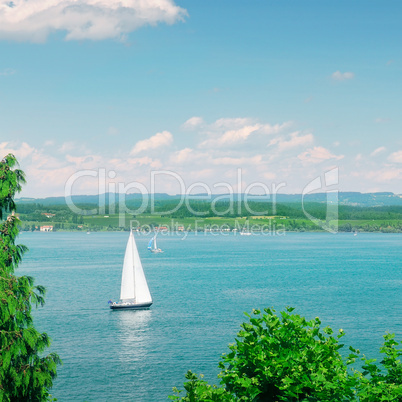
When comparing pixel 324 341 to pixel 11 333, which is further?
pixel 11 333

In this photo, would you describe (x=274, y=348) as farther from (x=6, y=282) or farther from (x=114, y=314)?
(x=114, y=314)

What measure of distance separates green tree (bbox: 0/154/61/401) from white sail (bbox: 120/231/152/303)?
49.9 metres

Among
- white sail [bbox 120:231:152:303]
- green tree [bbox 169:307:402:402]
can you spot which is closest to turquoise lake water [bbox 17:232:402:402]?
white sail [bbox 120:231:152:303]

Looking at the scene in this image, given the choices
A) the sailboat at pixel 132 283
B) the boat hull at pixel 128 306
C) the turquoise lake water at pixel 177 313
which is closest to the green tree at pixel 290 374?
the turquoise lake water at pixel 177 313

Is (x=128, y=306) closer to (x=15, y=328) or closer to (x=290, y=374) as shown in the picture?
(x=15, y=328)

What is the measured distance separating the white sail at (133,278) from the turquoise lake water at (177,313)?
2589mm

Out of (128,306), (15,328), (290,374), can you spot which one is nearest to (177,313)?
(128,306)

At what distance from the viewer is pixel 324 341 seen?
52.4ft

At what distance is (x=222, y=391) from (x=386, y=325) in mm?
53486

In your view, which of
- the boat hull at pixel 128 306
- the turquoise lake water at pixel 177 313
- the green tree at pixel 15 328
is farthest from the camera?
the boat hull at pixel 128 306

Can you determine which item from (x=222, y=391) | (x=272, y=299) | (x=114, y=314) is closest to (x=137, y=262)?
(x=114, y=314)

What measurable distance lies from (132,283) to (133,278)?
1.18m

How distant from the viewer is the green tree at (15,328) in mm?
17109

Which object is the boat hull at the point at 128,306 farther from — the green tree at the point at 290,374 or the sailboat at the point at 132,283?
the green tree at the point at 290,374
